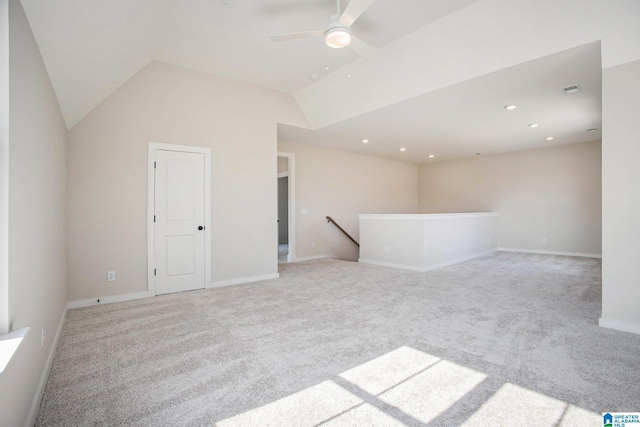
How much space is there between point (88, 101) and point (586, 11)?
493 cm

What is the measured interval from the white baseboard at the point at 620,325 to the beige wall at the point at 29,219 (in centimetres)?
415

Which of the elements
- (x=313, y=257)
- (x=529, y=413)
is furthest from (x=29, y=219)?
(x=313, y=257)

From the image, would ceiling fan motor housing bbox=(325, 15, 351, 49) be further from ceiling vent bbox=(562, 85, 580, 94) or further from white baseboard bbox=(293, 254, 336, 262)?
white baseboard bbox=(293, 254, 336, 262)

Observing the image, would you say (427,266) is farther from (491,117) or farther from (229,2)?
(229,2)

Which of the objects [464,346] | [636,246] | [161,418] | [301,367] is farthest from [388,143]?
[161,418]

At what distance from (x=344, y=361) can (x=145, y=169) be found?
11.1ft

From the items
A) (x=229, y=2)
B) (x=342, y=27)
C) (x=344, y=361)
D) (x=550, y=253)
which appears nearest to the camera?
(x=344, y=361)

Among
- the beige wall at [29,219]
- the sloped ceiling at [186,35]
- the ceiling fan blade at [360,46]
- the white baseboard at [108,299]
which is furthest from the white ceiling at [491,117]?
the beige wall at [29,219]

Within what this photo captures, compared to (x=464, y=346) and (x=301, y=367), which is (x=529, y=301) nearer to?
(x=464, y=346)

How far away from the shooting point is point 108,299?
3609 mm

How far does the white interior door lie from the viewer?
13.0ft

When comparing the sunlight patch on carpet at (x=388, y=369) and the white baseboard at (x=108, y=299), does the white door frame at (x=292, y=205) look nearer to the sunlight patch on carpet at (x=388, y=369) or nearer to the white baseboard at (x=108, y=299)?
the white baseboard at (x=108, y=299)

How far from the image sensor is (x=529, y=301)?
356 centimetres

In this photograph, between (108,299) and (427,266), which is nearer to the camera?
(108,299)
